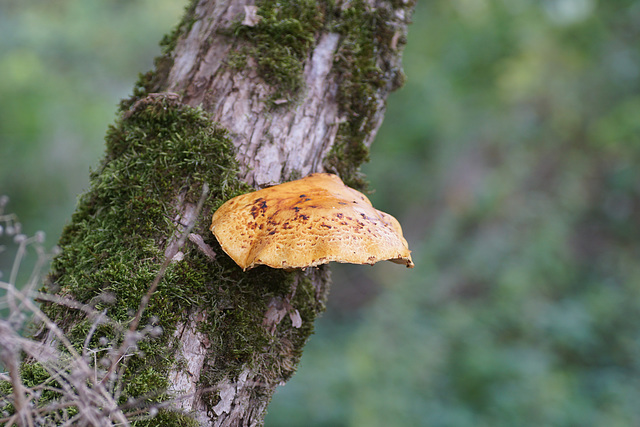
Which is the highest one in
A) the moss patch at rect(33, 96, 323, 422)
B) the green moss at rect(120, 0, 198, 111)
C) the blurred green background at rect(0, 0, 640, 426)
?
the blurred green background at rect(0, 0, 640, 426)

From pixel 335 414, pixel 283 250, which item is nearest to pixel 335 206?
pixel 283 250

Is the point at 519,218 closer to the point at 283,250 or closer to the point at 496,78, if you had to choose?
the point at 496,78

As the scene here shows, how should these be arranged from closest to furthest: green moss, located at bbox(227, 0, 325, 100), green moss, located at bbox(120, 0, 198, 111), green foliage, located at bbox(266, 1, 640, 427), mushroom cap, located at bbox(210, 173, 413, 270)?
mushroom cap, located at bbox(210, 173, 413, 270) → green moss, located at bbox(227, 0, 325, 100) → green moss, located at bbox(120, 0, 198, 111) → green foliage, located at bbox(266, 1, 640, 427)

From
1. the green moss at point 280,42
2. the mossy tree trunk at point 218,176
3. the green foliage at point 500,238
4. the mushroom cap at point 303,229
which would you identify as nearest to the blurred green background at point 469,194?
the green foliage at point 500,238

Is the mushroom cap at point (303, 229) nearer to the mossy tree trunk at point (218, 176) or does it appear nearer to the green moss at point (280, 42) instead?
the mossy tree trunk at point (218, 176)

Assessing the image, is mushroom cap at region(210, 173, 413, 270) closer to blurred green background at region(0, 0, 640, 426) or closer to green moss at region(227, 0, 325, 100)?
green moss at region(227, 0, 325, 100)

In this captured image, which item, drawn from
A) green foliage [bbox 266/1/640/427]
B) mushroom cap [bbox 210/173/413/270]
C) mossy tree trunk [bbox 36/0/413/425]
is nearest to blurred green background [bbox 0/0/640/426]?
green foliage [bbox 266/1/640/427]
